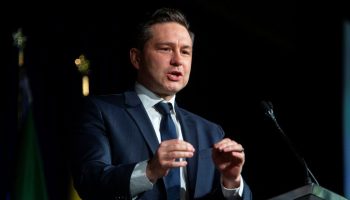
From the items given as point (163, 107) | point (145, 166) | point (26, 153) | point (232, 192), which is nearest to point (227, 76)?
point (26, 153)

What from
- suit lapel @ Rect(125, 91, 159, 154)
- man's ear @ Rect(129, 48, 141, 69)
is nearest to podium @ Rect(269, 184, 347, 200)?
suit lapel @ Rect(125, 91, 159, 154)

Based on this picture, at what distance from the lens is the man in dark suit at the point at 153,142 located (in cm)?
172

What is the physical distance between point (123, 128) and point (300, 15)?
2534 millimetres

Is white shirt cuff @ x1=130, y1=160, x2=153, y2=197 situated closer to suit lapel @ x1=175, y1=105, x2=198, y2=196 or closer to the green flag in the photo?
suit lapel @ x1=175, y1=105, x2=198, y2=196

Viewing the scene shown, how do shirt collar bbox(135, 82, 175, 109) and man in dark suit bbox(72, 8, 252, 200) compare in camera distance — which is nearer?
man in dark suit bbox(72, 8, 252, 200)

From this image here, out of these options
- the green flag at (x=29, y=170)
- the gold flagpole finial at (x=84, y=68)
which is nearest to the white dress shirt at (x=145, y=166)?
the gold flagpole finial at (x=84, y=68)

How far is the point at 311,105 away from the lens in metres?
3.92

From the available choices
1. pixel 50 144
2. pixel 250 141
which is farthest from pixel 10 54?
pixel 250 141

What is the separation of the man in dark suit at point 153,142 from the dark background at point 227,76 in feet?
5.12

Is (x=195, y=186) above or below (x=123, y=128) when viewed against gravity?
below

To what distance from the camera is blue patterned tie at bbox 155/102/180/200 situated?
183cm

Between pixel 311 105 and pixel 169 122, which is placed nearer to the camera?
pixel 169 122

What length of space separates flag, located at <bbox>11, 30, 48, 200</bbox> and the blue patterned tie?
1752 millimetres

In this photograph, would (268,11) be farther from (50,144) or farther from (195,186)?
(195,186)
